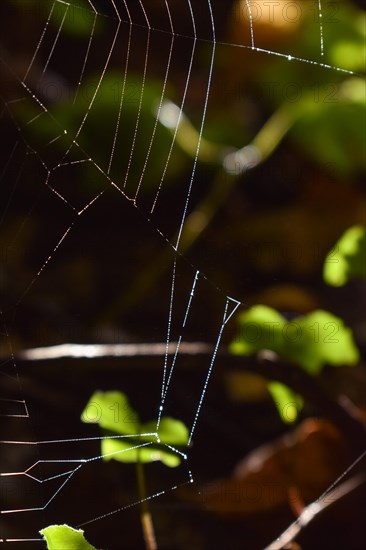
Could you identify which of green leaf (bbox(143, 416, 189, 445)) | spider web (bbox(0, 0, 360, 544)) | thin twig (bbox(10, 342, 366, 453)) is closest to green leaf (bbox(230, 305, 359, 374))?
thin twig (bbox(10, 342, 366, 453))

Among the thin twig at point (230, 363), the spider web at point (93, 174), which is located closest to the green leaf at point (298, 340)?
the thin twig at point (230, 363)

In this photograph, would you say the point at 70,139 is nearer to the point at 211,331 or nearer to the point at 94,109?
the point at 94,109

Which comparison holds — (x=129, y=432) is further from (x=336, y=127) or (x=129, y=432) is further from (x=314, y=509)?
(x=336, y=127)

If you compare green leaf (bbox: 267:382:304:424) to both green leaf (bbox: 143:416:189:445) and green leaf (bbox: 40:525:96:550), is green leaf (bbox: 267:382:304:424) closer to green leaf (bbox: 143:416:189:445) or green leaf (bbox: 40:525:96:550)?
green leaf (bbox: 143:416:189:445)

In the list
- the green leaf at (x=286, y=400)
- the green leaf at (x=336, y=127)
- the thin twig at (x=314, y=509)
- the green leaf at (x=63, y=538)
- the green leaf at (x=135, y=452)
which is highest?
the green leaf at (x=336, y=127)

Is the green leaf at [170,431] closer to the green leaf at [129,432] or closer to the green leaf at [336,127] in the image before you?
the green leaf at [129,432]

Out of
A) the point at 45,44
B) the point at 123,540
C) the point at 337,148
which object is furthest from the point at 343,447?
the point at 45,44
